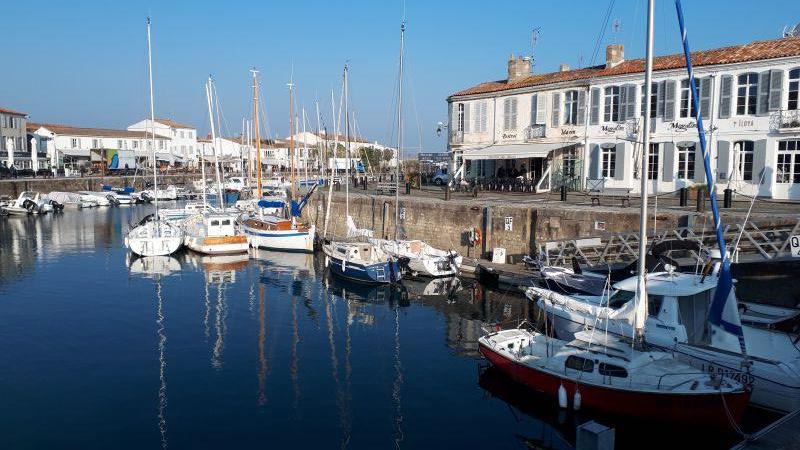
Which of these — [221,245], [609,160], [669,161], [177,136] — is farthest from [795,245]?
[177,136]

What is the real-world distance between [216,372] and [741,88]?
84.8ft

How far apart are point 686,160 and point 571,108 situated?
23.8 feet

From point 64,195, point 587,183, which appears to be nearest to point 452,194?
point 587,183

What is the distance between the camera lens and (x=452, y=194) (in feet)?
125

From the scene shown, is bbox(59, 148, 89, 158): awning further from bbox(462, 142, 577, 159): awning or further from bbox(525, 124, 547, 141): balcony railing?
bbox(525, 124, 547, 141): balcony railing

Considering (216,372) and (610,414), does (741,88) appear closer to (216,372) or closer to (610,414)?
(610,414)

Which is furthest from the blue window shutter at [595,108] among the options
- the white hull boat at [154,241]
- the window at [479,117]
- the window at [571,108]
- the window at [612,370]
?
the white hull boat at [154,241]

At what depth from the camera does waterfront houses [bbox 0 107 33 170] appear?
74250mm

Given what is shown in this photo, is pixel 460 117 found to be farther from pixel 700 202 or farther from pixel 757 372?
pixel 757 372

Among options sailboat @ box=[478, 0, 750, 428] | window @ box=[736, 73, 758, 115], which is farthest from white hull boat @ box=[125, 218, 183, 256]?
window @ box=[736, 73, 758, 115]

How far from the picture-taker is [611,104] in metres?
33.5

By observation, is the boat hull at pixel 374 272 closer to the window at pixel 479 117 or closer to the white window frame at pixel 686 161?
the white window frame at pixel 686 161

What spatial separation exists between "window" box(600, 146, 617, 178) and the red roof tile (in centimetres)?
395

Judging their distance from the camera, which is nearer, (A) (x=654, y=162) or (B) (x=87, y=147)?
(A) (x=654, y=162)
